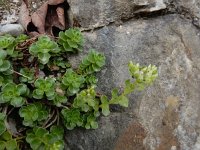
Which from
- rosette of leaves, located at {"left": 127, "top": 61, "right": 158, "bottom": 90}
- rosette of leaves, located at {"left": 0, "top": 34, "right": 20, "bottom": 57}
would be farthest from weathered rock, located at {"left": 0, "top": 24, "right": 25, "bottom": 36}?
rosette of leaves, located at {"left": 127, "top": 61, "right": 158, "bottom": 90}

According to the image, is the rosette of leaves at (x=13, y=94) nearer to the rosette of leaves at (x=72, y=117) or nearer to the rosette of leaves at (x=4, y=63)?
the rosette of leaves at (x=4, y=63)

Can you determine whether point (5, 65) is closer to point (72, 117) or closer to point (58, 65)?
point (58, 65)

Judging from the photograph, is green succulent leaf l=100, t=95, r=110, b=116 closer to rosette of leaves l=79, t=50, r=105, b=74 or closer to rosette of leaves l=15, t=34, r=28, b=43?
rosette of leaves l=79, t=50, r=105, b=74

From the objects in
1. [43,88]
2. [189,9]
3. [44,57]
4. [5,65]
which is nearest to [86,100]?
[43,88]

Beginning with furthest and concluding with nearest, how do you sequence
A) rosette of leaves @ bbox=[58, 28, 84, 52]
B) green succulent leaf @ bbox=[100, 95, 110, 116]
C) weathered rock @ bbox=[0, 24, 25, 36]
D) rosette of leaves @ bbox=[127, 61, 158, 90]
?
weathered rock @ bbox=[0, 24, 25, 36]
rosette of leaves @ bbox=[58, 28, 84, 52]
green succulent leaf @ bbox=[100, 95, 110, 116]
rosette of leaves @ bbox=[127, 61, 158, 90]

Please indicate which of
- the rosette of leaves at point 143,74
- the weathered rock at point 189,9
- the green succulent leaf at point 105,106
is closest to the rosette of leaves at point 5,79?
the green succulent leaf at point 105,106

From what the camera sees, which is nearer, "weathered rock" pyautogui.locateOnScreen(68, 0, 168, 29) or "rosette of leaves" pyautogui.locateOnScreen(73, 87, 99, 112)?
"rosette of leaves" pyautogui.locateOnScreen(73, 87, 99, 112)
